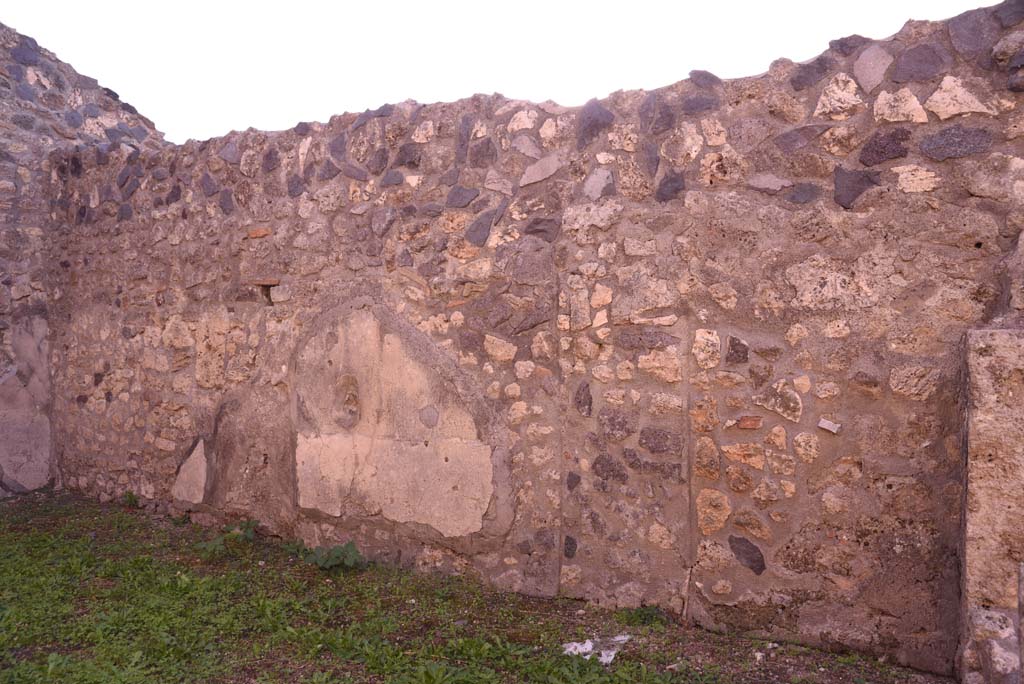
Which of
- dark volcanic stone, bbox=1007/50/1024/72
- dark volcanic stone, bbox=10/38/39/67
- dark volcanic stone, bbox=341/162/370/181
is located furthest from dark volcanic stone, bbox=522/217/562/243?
dark volcanic stone, bbox=10/38/39/67

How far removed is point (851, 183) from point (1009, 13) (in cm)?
66

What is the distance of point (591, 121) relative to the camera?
10.3 ft

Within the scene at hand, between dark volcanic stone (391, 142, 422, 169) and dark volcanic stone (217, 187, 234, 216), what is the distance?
1177 mm

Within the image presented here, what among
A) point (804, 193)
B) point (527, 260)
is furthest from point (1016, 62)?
point (527, 260)

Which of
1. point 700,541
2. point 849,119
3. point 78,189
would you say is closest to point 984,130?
point 849,119

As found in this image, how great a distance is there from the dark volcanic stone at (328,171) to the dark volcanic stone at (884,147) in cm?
240

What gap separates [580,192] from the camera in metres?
3.16

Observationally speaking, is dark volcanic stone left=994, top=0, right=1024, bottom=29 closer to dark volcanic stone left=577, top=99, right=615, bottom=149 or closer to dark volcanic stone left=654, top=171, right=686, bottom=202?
dark volcanic stone left=654, top=171, right=686, bottom=202

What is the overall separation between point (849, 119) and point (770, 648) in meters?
1.83

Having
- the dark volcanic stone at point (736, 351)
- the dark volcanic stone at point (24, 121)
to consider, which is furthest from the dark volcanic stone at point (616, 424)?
the dark volcanic stone at point (24, 121)

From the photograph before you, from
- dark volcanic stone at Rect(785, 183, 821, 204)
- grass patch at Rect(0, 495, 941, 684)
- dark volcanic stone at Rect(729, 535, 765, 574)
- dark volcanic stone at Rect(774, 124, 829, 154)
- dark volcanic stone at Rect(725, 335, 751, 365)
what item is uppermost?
dark volcanic stone at Rect(774, 124, 829, 154)

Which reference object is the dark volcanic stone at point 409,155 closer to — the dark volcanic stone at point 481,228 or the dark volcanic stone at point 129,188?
the dark volcanic stone at point 481,228

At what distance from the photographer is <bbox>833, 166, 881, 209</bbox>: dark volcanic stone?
2.61 m

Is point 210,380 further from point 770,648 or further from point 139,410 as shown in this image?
point 770,648
